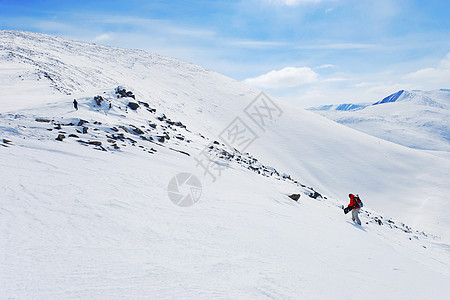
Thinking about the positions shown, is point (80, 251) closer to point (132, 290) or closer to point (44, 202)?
point (132, 290)

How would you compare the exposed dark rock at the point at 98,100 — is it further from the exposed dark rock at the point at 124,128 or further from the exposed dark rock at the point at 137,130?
the exposed dark rock at the point at 137,130

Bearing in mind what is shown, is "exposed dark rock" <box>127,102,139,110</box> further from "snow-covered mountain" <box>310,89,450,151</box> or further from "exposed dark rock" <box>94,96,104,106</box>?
"snow-covered mountain" <box>310,89,450,151</box>

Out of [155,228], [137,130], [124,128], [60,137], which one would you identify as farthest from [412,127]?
[155,228]

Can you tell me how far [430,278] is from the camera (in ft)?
22.7

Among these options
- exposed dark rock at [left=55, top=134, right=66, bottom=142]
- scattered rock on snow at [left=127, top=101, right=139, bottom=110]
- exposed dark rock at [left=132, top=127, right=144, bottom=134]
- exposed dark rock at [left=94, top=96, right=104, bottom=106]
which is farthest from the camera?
scattered rock on snow at [left=127, top=101, right=139, bottom=110]

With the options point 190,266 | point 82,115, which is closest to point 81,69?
point 82,115

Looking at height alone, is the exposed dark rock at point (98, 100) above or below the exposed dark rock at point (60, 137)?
above

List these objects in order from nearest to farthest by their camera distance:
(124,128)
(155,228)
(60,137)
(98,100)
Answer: (155,228) < (60,137) < (124,128) < (98,100)

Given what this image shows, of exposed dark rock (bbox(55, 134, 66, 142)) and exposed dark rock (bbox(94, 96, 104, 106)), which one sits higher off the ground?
exposed dark rock (bbox(94, 96, 104, 106))

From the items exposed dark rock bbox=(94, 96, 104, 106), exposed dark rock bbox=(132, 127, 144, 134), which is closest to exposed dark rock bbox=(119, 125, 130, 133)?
exposed dark rock bbox=(132, 127, 144, 134)

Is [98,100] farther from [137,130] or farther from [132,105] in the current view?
[137,130]

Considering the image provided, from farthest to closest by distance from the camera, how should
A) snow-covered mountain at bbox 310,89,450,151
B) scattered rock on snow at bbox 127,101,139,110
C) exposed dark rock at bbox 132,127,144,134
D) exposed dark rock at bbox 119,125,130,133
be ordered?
1. snow-covered mountain at bbox 310,89,450,151
2. scattered rock on snow at bbox 127,101,139,110
3. exposed dark rock at bbox 132,127,144,134
4. exposed dark rock at bbox 119,125,130,133

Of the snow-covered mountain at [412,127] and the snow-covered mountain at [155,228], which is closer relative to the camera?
the snow-covered mountain at [155,228]

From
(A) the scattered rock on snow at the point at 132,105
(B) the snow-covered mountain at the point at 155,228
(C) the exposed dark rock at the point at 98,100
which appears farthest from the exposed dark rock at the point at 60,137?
(A) the scattered rock on snow at the point at 132,105
